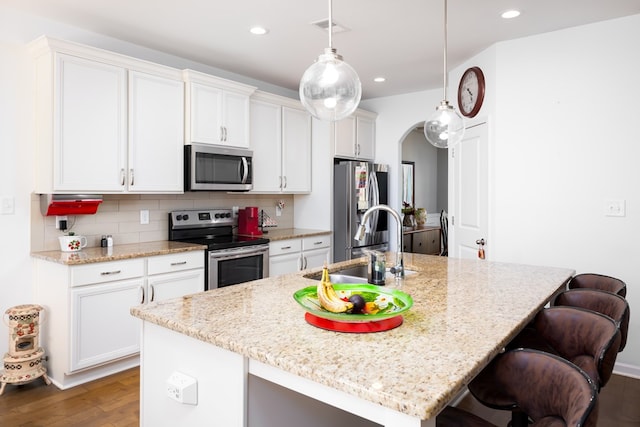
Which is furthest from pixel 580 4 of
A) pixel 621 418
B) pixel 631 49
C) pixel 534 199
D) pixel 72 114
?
pixel 72 114

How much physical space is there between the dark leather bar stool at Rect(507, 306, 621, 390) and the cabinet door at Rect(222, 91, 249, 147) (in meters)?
2.98

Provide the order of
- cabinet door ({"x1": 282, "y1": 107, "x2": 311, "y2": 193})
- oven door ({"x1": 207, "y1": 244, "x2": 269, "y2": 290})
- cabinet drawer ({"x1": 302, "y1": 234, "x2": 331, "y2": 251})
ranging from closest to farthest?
oven door ({"x1": 207, "y1": 244, "x2": 269, "y2": 290}), cabinet drawer ({"x1": 302, "y1": 234, "x2": 331, "y2": 251}), cabinet door ({"x1": 282, "y1": 107, "x2": 311, "y2": 193})

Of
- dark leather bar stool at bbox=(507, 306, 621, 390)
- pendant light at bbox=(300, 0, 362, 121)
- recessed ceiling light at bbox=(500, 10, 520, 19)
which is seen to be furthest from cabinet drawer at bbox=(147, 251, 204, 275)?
recessed ceiling light at bbox=(500, 10, 520, 19)

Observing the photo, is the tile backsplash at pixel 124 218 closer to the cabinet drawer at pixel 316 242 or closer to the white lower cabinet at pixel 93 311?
the white lower cabinet at pixel 93 311

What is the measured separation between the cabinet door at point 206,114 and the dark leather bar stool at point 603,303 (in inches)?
114

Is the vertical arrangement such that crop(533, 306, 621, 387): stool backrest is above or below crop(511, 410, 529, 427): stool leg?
above

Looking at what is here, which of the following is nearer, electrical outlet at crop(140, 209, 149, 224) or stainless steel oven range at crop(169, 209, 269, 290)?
stainless steel oven range at crop(169, 209, 269, 290)

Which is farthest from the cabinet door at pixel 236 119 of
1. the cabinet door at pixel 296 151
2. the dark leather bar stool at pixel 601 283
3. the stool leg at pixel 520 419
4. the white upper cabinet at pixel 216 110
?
the stool leg at pixel 520 419

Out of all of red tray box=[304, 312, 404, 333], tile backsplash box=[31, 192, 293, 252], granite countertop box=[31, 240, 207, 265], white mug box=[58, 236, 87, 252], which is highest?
tile backsplash box=[31, 192, 293, 252]

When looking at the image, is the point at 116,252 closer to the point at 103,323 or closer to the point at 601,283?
the point at 103,323

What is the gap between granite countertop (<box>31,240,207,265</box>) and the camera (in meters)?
2.80

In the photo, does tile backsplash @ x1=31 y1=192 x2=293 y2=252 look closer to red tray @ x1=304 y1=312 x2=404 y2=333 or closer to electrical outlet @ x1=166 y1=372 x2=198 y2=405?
electrical outlet @ x1=166 y1=372 x2=198 y2=405

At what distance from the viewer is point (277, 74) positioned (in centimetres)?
445

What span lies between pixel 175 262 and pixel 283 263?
1.22m
